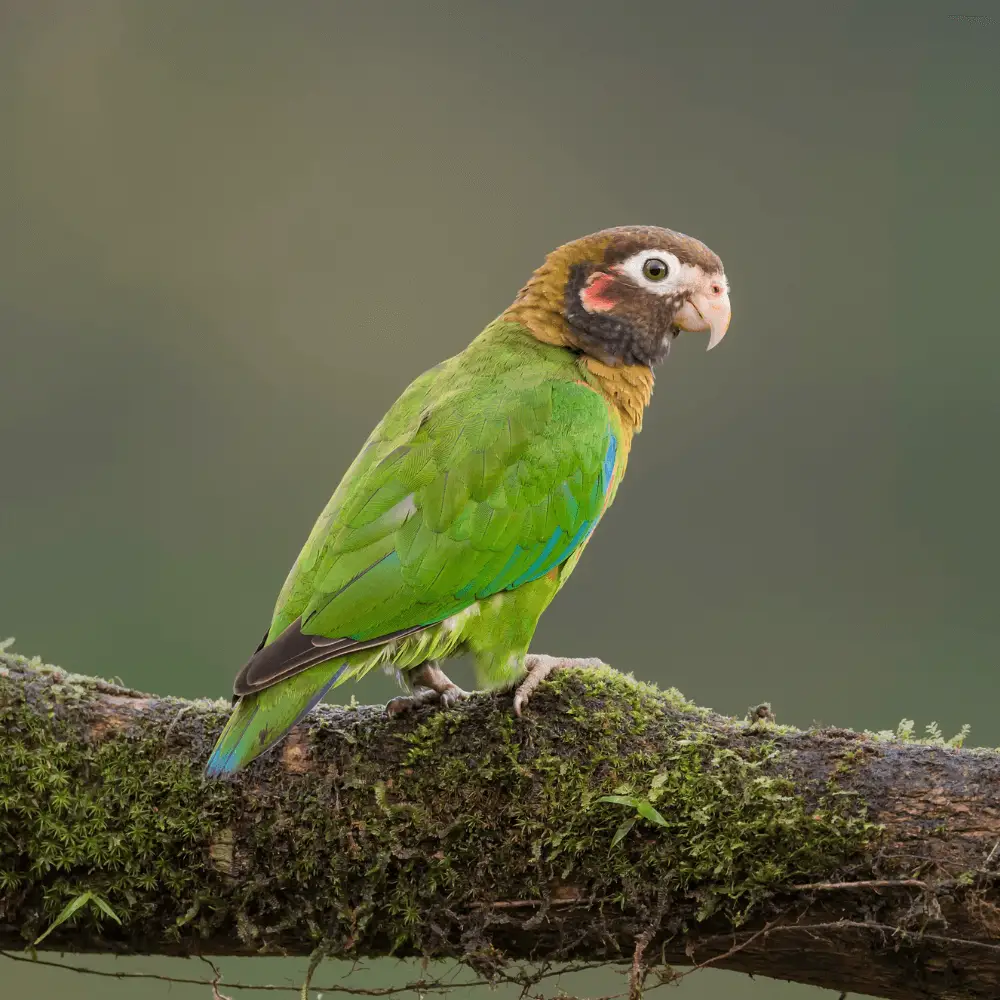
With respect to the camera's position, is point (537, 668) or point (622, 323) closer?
point (537, 668)

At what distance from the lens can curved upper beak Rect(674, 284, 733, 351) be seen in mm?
5121

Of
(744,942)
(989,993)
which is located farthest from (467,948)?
(989,993)

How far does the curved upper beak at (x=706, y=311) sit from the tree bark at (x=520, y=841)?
2.08 m

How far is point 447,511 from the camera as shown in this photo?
13.7ft

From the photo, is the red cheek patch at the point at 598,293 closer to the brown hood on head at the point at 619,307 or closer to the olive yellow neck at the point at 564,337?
the brown hood on head at the point at 619,307

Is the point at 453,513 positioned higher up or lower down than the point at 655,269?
lower down

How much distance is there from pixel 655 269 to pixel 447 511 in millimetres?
1659

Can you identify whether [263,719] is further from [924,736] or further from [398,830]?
[924,736]

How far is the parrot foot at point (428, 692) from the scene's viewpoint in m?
3.86

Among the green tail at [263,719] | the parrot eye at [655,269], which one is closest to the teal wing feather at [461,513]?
the green tail at [263,719]

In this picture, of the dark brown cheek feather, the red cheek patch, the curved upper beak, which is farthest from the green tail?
the curved upper beak

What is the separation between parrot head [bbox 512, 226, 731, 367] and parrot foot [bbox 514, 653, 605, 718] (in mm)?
1449

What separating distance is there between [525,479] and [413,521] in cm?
49

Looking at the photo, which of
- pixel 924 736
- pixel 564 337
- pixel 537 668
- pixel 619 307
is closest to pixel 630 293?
pixel 619 307
